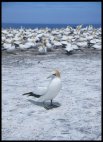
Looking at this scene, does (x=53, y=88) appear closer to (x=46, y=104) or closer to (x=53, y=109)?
(x=53, y=109)

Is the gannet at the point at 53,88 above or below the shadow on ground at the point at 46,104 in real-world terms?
above

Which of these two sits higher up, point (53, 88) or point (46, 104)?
point (53, 88)

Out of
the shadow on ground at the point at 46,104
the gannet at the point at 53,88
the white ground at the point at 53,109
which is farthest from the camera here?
the shadow on ground at the point at 46,104

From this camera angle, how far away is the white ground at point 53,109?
6.23 m

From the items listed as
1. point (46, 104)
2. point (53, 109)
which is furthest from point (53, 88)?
point (46, 104)

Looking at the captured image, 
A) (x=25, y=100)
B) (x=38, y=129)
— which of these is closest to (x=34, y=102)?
(x=25, y=100)

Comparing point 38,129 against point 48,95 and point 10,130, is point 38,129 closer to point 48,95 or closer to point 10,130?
point 10,130

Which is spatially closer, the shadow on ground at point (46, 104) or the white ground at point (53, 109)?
the white ground at point (53, 109)

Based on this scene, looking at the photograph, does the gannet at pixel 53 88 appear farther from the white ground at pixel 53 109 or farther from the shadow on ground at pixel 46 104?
the white ground at pixel 53 109

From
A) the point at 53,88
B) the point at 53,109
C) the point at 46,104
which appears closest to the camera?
the point at 53,88

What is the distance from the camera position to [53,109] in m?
7.53

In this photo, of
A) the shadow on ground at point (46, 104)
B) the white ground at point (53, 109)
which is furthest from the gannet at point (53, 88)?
the white ground at point (53, 109)

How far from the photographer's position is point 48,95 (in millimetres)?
7480

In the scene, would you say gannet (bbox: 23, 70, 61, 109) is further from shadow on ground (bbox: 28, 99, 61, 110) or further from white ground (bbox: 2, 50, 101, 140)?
white ground (bbox: 2, 50, 101, 140)
